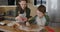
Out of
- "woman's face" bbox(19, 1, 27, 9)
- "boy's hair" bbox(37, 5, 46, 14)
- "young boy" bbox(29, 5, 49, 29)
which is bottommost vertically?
"young boy" bbox(29, 5, 49, 29)

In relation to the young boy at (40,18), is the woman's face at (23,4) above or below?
above

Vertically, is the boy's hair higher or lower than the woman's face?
lower

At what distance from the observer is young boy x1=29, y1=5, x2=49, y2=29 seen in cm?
66

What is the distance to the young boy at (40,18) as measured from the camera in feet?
2.16

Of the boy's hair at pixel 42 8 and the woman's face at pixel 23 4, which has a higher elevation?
the woman's face at pixel 23 4

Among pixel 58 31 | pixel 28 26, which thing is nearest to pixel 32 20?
pixel 28 26

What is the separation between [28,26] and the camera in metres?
0.68

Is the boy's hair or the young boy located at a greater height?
the boy's hair

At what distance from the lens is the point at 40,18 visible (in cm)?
67

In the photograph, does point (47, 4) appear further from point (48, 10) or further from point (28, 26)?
point (28, 26)

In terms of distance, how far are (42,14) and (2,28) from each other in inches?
9.7

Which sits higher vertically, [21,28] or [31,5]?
[31,5]

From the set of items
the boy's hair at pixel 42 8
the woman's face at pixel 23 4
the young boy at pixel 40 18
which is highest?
the woman's face at pixel 23 4

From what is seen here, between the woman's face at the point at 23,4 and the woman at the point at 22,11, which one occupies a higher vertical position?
the woman's face at the point at 23,4
